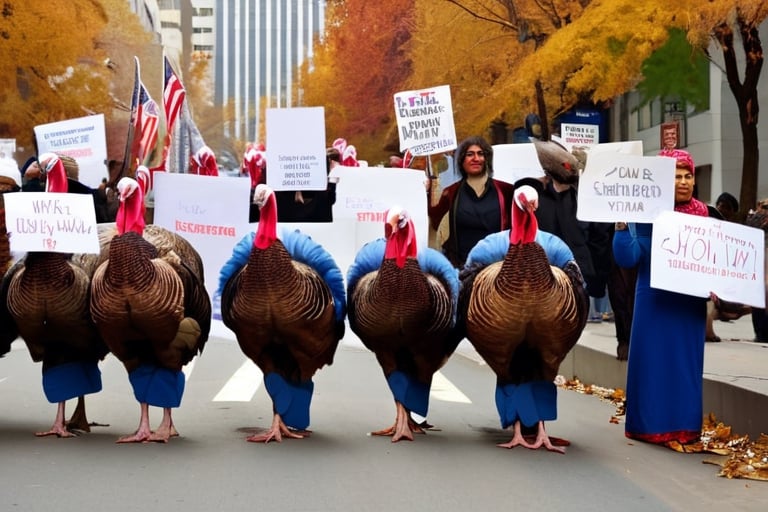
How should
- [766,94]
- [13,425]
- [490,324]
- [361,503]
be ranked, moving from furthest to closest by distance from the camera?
[766,94]
[13,425]
[490,324]
[361,503]

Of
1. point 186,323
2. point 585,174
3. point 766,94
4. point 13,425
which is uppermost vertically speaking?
point 766,94

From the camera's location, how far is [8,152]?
2231cm

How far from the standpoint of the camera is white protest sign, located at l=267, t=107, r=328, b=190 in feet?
43.3

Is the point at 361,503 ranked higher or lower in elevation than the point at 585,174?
lower

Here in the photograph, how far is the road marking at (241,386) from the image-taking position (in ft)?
40.5

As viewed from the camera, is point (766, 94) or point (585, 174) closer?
point (585, 174)

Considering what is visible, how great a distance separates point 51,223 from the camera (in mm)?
9211

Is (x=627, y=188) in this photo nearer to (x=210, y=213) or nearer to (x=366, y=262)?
(x=366, y=262)

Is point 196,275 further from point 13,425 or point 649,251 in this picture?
point 649,251

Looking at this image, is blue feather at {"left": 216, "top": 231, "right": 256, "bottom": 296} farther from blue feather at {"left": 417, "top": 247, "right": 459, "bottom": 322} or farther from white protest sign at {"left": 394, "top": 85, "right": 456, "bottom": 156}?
white protest sign at {"left": 394, "top": 85, "right": 456, "bottom": 156}

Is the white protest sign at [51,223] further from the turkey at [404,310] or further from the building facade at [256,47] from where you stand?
the building facade at [256,47]

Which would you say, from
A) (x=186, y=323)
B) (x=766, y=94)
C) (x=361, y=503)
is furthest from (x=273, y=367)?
(x=766, y=94)

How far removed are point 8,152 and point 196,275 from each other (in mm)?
13388

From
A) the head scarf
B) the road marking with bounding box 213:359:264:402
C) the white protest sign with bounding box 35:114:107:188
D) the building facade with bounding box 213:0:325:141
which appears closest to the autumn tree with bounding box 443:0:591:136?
the white protest sign with bounding box 35:114:107:188
